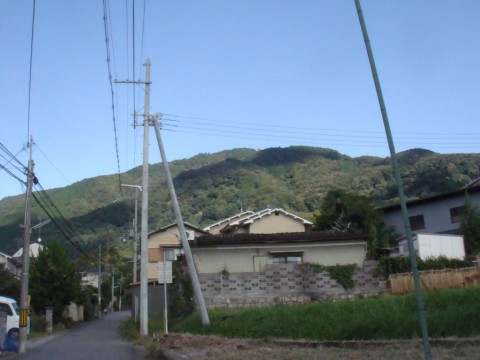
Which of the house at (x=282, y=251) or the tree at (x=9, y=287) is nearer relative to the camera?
the house at (x=282, y=251)

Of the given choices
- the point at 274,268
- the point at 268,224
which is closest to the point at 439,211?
the point at 268,224

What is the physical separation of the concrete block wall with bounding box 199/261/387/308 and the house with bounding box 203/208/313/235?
18.1m

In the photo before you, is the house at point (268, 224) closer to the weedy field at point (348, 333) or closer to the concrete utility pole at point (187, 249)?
the concrete utility pole at point (187, 249)

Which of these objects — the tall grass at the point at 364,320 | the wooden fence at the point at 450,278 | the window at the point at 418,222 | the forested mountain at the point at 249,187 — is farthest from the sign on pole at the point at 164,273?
the forested mountain at the point at 249,187

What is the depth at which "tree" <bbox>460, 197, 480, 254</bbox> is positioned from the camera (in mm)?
35156

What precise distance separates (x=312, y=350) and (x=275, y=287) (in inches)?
514

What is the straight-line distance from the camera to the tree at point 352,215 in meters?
37.9

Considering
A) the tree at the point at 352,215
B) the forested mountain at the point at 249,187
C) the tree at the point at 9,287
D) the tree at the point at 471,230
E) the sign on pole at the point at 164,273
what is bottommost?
the sign on pole at the point at 164,273

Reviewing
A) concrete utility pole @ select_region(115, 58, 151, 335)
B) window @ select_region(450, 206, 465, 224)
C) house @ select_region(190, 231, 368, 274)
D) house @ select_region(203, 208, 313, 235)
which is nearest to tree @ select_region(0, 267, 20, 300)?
house @ select_region(203, 208, 313, 235)

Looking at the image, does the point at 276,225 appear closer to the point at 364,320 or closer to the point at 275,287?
the point at 275,287

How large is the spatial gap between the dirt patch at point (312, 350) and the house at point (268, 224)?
27775 millimetres

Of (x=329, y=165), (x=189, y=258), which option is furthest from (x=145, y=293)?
Result: (x=329, y=165)

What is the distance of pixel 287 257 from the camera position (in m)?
28.3

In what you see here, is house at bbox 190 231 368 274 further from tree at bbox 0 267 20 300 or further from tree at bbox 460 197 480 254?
tree at bbox 0 267 20 300
